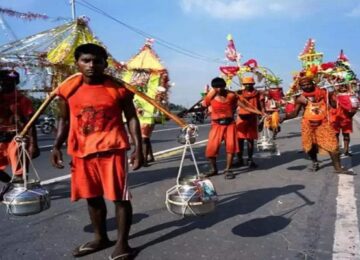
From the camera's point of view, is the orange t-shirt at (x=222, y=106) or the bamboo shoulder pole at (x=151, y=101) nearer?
the bamboo shoulder pole at (x=151, y=101)

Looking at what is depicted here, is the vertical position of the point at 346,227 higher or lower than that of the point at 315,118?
lower

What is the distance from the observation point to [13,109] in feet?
20.4

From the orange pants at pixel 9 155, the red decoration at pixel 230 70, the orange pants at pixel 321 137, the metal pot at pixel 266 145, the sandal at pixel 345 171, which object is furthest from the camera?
the red decoration at pixel 230 70

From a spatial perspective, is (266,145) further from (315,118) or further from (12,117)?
(12,117)

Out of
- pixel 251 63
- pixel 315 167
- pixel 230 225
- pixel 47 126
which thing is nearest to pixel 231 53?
pixel 251 63

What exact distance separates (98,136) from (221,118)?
4.56m

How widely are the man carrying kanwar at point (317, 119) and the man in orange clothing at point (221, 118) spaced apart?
1.03m

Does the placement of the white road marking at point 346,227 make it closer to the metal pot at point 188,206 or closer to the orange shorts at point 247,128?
the metal pot at point 188,206

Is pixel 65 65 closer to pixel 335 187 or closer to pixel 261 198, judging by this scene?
pixel 261 198

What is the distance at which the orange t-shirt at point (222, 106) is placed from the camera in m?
8.38

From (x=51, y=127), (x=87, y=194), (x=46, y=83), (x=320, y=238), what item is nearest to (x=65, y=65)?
(x=46, y=83)

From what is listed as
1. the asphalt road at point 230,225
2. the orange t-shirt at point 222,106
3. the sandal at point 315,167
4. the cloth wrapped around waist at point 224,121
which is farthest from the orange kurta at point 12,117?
the sandal at point 315,167

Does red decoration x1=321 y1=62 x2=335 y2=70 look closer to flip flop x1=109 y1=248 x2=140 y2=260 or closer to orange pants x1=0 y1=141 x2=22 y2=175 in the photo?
orange pants x1=0 y1=141 x2=22 y2=175

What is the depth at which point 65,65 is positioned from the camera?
6.81 meters
